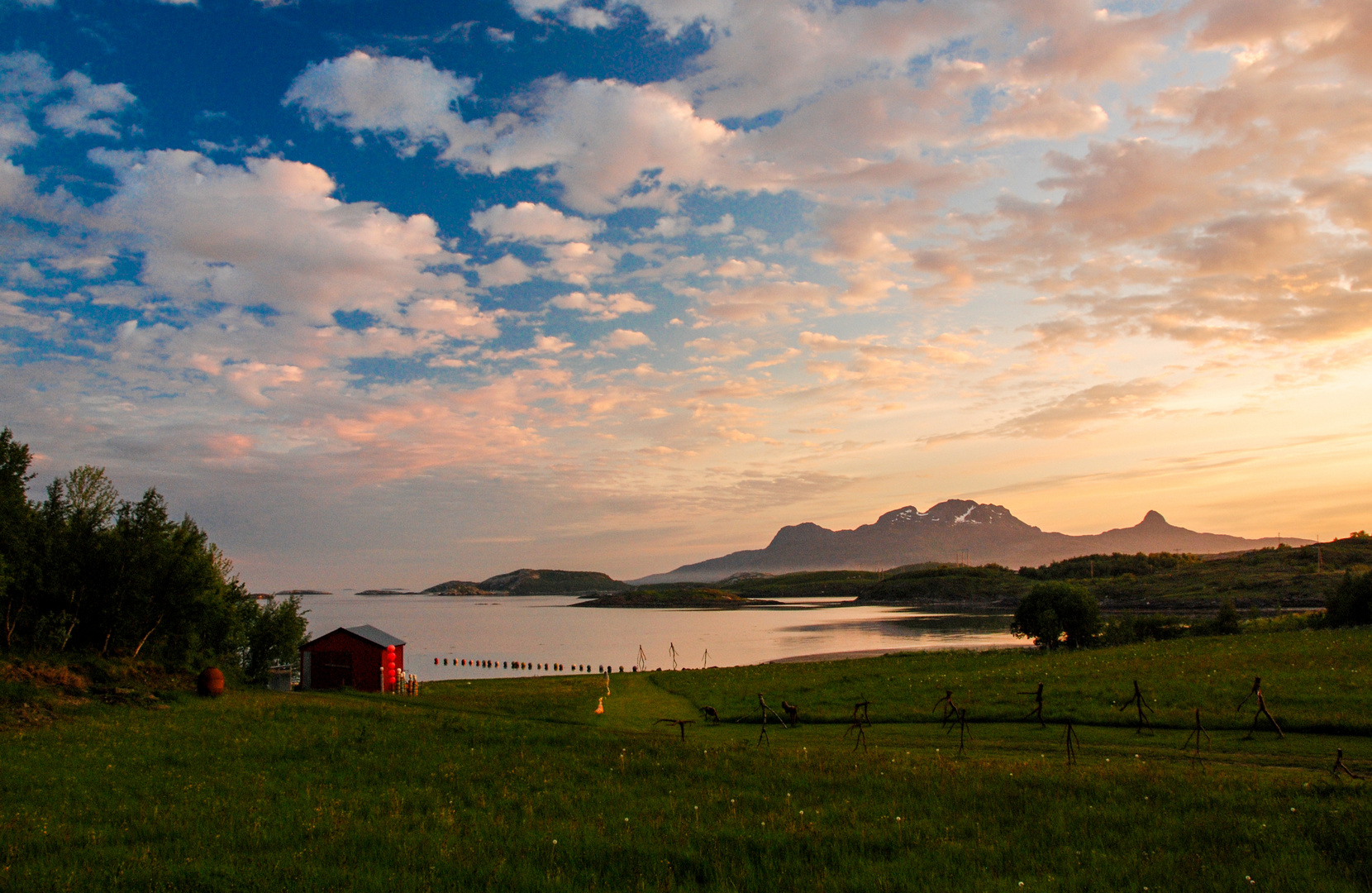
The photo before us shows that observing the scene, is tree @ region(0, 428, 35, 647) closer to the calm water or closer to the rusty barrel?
the rusty barrel

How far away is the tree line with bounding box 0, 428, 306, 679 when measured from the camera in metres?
41.7

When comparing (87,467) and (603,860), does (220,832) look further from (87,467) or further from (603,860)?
(87,467)

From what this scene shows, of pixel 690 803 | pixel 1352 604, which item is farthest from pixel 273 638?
pixel 1352 604

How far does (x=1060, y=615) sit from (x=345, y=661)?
66.1 meters

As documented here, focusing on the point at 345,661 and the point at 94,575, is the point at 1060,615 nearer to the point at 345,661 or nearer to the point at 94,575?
the point at 345,661

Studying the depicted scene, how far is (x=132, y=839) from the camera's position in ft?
38.8

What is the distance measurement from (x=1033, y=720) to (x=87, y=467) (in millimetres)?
60665

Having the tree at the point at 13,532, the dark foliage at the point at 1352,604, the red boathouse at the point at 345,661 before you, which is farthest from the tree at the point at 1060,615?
the tree at the point at 13,532

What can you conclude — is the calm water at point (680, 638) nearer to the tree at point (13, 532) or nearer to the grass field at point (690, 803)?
the tree at point (13, 532)

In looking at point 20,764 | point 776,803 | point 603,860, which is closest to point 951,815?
point 776,803

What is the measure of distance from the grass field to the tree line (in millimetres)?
19519

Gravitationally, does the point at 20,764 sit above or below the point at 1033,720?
above

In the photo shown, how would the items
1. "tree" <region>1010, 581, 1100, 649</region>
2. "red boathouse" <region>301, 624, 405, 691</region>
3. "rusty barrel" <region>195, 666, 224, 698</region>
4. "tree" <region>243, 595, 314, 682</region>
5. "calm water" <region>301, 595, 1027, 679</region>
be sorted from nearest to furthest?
"rusty barrel" <region>195, 666, 224, 698</region> < "red boathouse" <region>301, 624, 405, 691</region> < "tree" <region>243, 595, 314, 682</region> < "tree" <region>1010, 581, 1100, 649</region> < "calm water" <region>301, 595, 1027, 679</region>

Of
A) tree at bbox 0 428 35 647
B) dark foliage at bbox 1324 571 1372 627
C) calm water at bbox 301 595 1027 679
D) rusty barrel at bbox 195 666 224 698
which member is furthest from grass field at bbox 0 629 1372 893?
calm water at bbox 301 595 1027 679
